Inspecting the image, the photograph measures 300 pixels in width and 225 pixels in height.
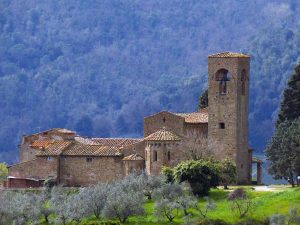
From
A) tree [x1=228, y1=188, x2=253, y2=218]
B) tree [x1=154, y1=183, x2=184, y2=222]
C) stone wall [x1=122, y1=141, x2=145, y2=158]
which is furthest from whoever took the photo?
stone wall [x1=122, y1=141, x2=145, y2=158]

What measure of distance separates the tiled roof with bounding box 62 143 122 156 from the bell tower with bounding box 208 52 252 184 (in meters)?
6.10

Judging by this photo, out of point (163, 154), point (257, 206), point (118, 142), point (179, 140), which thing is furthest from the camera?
point (118, 142)

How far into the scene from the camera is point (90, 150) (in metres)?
119

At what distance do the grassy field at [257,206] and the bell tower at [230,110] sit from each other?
8513 millimetres

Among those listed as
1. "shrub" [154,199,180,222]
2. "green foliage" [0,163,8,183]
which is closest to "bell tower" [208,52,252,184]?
"shrub" [154,199,180,222]

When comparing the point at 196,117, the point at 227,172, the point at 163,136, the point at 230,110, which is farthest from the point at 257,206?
the point at 196,117

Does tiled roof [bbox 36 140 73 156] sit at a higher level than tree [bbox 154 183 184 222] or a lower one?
higher

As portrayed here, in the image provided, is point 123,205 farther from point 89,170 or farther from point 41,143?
point 41,143

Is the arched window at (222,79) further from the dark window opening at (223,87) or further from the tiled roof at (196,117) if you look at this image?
the tiled roof at (196,117)

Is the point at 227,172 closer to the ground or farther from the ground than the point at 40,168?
closer to the ground

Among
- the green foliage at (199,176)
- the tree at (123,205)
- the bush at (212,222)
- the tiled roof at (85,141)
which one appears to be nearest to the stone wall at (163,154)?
the green foliage at (199,176)

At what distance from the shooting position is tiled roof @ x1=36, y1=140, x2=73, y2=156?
119m

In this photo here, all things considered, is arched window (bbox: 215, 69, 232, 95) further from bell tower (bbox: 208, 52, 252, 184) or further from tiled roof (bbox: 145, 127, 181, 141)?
tiled roof (bbox: 145, 127, 181, 141)

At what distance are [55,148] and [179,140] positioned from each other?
8858mm
